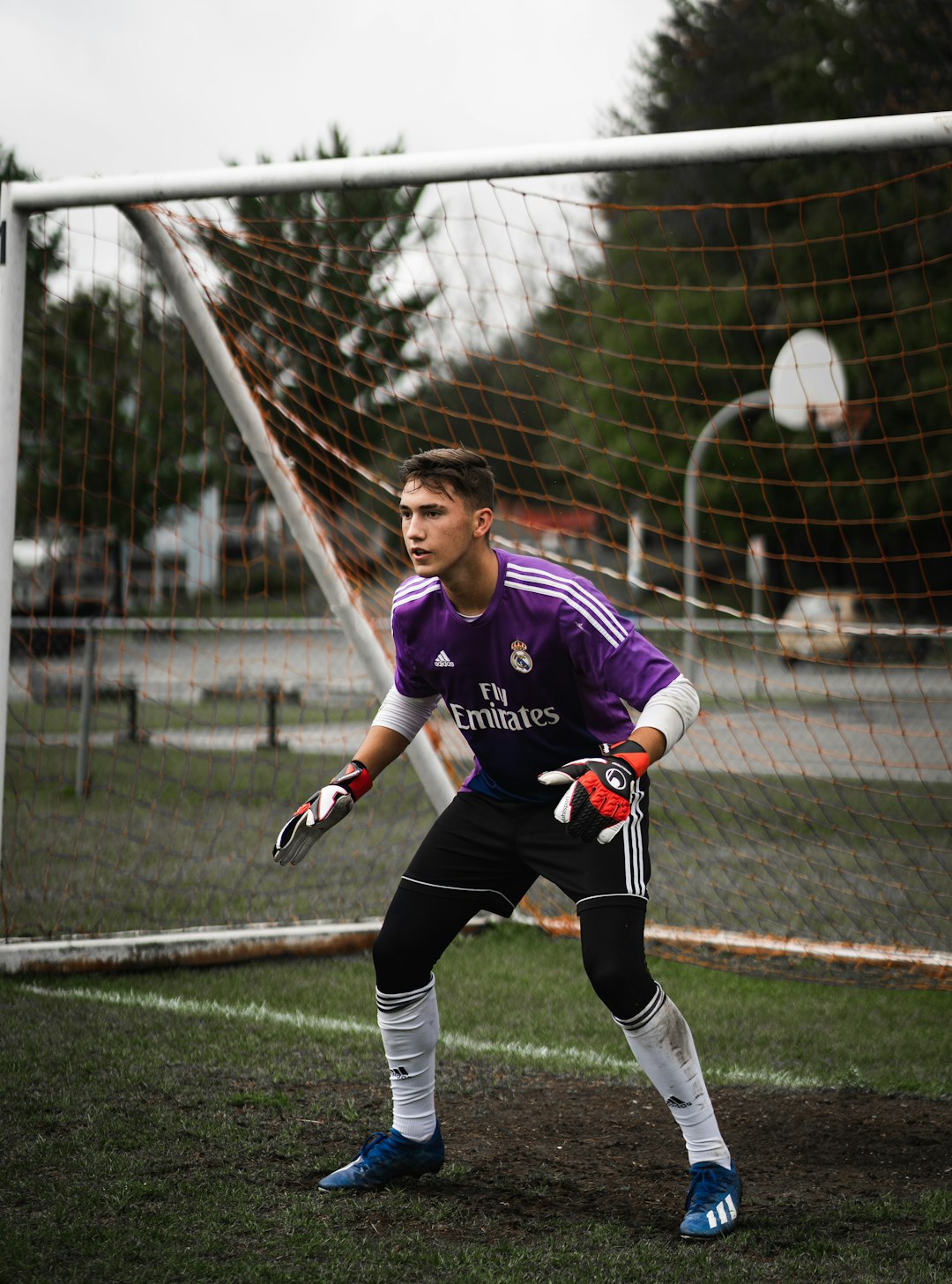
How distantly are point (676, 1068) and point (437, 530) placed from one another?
141 centimetres

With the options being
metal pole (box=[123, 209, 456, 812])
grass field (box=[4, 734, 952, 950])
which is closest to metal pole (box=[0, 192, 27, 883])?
metal pole (box=[123, 209, 456, 812])

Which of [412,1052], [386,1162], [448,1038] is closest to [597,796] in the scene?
[412,1052]

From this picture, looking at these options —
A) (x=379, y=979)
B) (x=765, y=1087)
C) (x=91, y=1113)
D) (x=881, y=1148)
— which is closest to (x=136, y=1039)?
(x=91, y=1113)

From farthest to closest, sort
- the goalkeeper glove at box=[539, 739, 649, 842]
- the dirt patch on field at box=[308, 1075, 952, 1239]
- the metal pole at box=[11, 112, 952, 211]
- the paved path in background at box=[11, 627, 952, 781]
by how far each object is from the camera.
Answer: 1. the paved path in background at box=[11, 627, 952, 781]
2. the metal pole at box=[11, 112, 952, 211]
3. the dirt patch on field at box=[308, 1075, 952, 1239]
4. the goalkeeper glove at box=[539, 739, 649, 842]

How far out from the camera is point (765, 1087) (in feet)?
13.9

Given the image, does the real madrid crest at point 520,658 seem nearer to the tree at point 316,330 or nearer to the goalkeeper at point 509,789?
the goalkeeper at point 509,789

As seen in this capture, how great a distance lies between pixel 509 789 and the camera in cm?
343

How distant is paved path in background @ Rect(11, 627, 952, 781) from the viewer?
35.1ft

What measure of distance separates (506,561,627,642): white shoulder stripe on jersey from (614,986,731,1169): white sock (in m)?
0.87

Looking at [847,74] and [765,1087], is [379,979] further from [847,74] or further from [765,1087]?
[847,74]

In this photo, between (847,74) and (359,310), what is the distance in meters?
22.0

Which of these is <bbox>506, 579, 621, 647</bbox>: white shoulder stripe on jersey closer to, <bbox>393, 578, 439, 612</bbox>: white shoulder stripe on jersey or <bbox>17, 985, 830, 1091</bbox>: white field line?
<bbox>393, 578, 439, 612</bbox>: white shoulder stripe on jersey

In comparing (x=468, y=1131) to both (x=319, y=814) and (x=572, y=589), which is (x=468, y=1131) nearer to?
(x=319, y=814)

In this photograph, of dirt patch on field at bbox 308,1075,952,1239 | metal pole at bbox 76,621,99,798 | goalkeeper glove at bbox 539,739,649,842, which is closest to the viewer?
goalkeeper glove at bbox 539,739,649,842
